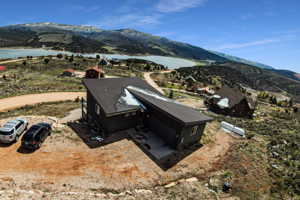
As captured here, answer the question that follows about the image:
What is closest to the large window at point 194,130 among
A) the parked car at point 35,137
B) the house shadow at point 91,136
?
the house shadow at point 91,136

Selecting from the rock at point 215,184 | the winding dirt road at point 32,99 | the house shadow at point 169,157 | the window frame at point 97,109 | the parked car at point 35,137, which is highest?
the window frame at point 97,109

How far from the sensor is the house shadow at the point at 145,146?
1598cm

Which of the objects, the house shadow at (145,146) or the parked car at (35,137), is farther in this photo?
the house shadow at (145,146)

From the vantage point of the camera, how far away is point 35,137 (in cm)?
1494

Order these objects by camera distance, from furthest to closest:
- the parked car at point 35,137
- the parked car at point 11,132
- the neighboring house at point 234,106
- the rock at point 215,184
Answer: the neighboring house at point 234,106 → the parked car at point 11,132 → the parked car at point 35,137 → the rock at point 215,184

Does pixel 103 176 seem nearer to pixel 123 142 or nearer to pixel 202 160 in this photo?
pixel 123 142

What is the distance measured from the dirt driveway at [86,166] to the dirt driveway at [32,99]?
16.8 meters

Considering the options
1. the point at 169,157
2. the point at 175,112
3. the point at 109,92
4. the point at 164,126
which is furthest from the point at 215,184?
the point at 109,92

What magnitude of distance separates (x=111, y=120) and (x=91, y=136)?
2873mm

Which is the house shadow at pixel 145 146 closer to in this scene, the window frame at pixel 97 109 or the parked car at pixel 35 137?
the window frame at pixel 97 109

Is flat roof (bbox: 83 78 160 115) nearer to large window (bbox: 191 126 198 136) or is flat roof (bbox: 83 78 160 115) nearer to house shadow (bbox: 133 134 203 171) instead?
house shadow (bbox: 133 134 203 171)

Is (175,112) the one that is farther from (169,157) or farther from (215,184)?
(215,184)

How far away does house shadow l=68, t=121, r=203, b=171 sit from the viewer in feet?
52.4

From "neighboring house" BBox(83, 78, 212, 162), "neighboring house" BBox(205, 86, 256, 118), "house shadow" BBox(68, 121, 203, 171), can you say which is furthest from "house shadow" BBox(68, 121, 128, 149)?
"neighboring house" BBox(205, 86, 256, 118)
